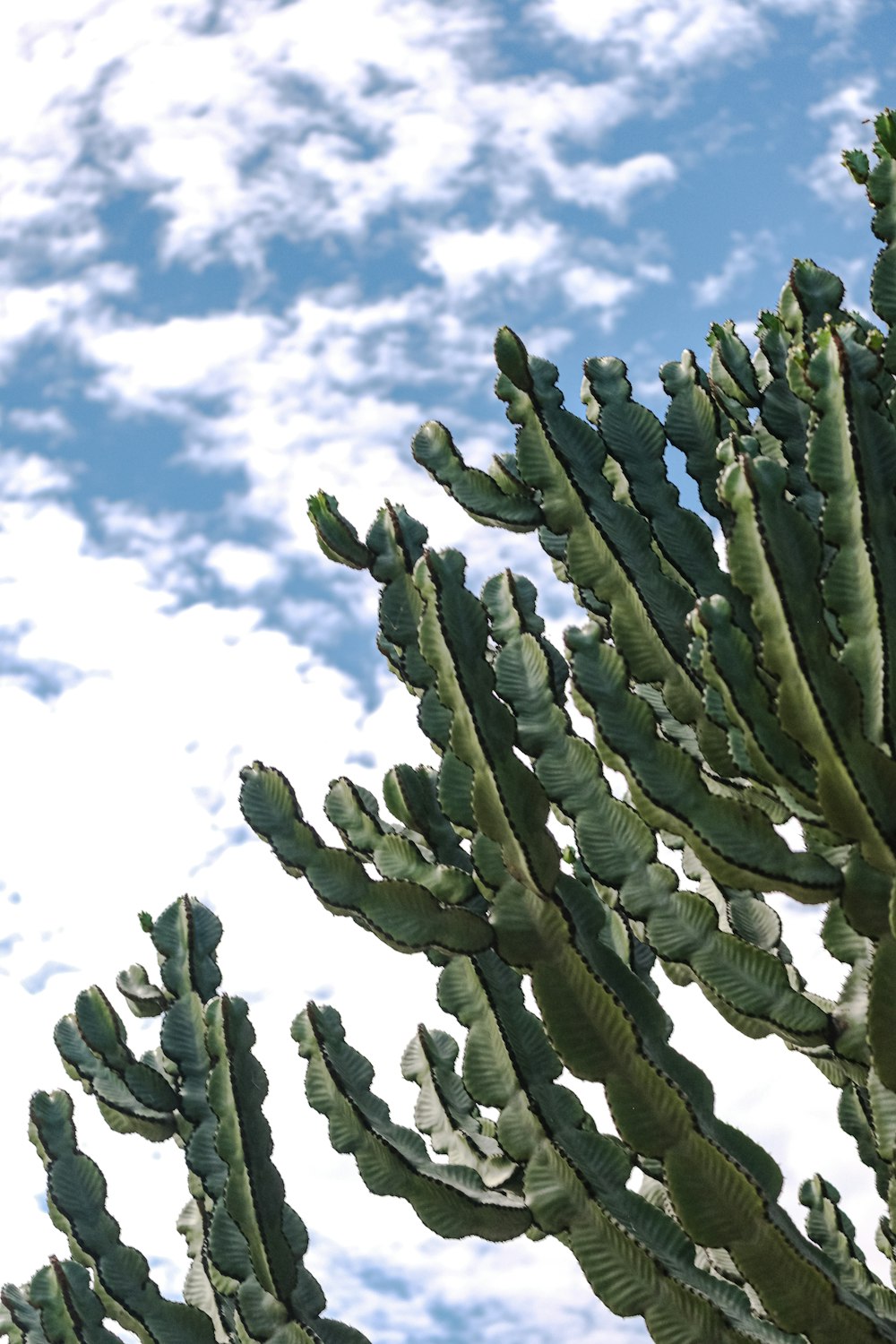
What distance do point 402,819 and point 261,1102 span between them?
84cm

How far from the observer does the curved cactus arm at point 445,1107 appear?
3.38 meters

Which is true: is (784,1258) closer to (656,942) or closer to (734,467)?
(656,942)

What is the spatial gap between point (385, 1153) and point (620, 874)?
2.73 ft

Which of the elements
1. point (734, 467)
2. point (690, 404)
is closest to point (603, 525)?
point (690, 404)

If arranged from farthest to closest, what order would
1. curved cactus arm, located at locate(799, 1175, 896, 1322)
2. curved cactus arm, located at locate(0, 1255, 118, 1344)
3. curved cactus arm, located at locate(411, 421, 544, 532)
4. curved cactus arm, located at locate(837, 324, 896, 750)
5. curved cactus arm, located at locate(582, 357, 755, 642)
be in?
curved cactus arm, located at locate(799, 1175, 896, 1322) → curved cactus arm, located at locate(411, 421, 544, 532) → curved cactus arm, located at locate(0, 1255, 118, 1344) → curved cactus arm, located at locate(582, 357, 755, 642) → curved cactus arm, located at locate(837, 324, 896, 750)

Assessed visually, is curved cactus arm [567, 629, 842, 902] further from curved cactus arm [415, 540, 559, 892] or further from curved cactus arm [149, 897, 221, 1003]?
curved cactus arm [149, 897, 221, 1003]

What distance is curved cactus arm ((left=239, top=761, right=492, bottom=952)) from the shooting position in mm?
2947

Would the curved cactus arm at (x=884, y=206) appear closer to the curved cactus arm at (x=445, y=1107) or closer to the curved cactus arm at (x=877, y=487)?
the curved cactus arm at (x=877, y=487)

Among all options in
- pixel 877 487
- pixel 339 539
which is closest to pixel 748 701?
pixel 877 487

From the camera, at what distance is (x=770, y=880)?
2.82 metres

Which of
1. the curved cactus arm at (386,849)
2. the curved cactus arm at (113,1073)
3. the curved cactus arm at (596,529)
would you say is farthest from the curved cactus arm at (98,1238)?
the curved cactus arm at (596,529)

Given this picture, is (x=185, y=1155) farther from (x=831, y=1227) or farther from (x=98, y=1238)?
(x=831, y=1227)

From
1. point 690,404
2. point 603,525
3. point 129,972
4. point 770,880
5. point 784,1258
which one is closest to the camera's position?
point 784,1258

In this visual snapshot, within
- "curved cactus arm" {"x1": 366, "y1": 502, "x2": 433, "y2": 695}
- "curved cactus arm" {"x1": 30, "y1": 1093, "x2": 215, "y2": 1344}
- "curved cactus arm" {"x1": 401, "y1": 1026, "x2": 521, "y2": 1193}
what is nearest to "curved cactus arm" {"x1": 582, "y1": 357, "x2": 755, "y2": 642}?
"curved cactus arm" {"x1": 366, "y1": 502, "x2": 433, "y2": 695}
